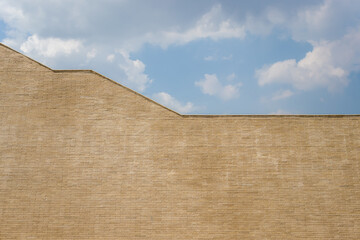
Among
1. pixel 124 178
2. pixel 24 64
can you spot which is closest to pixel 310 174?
pixel 124 178

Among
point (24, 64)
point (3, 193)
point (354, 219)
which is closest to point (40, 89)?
point (24, 64)

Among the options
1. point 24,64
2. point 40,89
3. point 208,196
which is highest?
point 24,64

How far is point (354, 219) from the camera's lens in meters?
11.9

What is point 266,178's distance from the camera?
482 inches

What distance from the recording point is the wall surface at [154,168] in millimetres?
11836

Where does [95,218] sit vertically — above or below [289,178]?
below

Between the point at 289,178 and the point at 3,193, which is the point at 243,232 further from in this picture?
the point at 3,193

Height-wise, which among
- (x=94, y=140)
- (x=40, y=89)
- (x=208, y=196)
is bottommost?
(x=208, y=196)

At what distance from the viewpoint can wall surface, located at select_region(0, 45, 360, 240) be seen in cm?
1184

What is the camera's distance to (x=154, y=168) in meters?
12.3

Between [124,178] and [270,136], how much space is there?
6.11 m

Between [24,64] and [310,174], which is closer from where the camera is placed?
[310,174]

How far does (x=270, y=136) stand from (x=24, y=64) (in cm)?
1075

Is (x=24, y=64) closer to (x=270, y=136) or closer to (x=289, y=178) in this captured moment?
(x=270, y=136)
